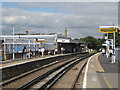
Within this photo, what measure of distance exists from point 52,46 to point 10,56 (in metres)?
26.6

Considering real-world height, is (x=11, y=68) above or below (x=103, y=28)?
below

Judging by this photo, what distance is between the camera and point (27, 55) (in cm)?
3056

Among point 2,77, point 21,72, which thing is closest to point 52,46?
point 21,72

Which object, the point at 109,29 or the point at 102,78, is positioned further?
the point at 109,29

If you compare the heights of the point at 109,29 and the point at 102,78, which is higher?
the point at 109,29

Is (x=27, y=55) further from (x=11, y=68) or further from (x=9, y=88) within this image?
(x=9, y=88)

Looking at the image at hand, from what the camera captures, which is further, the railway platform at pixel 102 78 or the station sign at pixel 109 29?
the station sign at pixel 109 29

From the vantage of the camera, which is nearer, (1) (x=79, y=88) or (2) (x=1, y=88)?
(2) (x=1, y=88)

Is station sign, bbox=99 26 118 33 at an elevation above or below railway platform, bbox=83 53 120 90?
above

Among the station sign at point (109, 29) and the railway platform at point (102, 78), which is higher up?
the station sign at point (109, 29)

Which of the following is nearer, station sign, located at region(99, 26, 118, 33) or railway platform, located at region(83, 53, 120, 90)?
railway platform, located at region(83, 53, 120, 90)

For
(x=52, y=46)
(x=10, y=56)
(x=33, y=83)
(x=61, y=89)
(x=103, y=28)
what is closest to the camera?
(x=61, y=89)

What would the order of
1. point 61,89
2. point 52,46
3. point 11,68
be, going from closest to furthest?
1. point 61,89
2. point 11,68
3. point 52,46

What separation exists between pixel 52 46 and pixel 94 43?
84.1 metres
